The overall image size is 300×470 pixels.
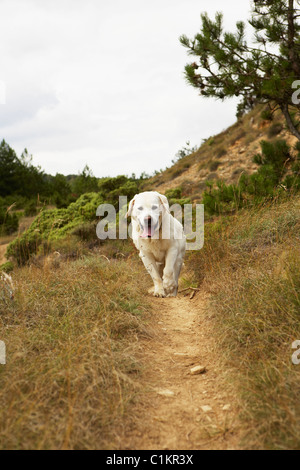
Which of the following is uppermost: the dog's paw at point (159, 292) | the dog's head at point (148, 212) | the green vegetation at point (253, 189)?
the green vegetation at point (253, 189)

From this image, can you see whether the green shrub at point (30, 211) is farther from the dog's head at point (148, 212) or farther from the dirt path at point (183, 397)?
the dirt path at point (183, 397)

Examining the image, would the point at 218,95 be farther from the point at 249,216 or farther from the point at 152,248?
the point at 152,248

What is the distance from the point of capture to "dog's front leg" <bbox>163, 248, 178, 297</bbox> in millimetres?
5000

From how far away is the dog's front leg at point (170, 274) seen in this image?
500cm

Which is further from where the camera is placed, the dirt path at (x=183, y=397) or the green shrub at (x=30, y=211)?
the green shrub at (x=30, y=211)

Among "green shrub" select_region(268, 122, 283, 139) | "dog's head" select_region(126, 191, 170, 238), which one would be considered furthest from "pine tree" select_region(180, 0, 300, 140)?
"green shrub" select_region(268, 122, 283, 139)

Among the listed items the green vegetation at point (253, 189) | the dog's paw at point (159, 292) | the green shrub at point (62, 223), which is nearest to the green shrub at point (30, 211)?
the green shrub at point (62, 223)

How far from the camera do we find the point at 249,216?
571 cm

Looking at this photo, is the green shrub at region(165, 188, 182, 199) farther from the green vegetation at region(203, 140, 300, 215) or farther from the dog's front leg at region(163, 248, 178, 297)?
Answer: the dog's front leg at region(163, 248, 178, 297)

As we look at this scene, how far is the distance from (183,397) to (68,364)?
2.74ft

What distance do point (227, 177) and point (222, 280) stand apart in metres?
16.2

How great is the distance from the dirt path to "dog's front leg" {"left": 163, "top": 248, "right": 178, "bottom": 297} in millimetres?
1132

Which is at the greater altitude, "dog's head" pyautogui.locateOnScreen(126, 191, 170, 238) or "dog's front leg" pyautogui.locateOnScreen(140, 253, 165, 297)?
"dog's head" pyautogui.locateOnScreen(126, 191, 170, 238)

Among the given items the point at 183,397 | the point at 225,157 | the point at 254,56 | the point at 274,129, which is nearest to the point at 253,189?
the point at 254,56
